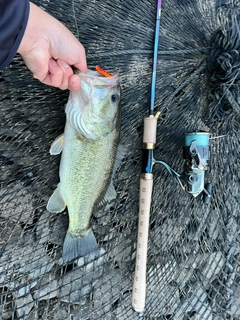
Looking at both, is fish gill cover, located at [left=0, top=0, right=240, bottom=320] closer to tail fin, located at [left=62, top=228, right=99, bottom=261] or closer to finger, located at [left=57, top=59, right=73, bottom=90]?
tail fin, located at [left=62, top=228, right=99, bottom=261]

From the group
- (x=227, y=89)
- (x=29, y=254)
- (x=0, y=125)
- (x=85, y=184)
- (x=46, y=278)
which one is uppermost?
(x=227, y=89)

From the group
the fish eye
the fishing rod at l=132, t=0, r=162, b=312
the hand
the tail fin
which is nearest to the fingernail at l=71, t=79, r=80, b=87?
the hand

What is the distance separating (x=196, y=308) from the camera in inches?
77.9

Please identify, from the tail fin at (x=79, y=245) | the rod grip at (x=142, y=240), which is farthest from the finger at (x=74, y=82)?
the tail fin at (x=79, y=245)

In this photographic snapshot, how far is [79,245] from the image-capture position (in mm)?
1554

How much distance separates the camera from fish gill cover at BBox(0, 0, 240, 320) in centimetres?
151

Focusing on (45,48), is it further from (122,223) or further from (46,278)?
(46,278)

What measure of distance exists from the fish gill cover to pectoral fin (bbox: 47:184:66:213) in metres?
0.09

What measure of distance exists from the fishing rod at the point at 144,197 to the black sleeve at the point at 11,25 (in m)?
0.61

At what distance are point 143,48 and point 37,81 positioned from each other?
49cm

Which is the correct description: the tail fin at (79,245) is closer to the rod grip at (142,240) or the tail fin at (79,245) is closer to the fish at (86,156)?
the fish at (86,156)

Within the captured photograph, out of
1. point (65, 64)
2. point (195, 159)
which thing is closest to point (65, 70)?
point (65, 64)

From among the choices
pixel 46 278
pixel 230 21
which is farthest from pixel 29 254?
pixel 230 21

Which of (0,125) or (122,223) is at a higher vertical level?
(0,125)
